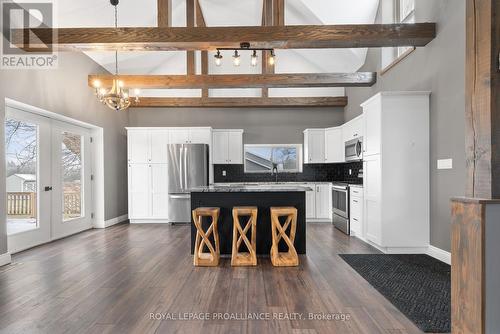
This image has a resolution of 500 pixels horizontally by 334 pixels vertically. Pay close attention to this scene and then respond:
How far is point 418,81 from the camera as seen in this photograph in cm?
411

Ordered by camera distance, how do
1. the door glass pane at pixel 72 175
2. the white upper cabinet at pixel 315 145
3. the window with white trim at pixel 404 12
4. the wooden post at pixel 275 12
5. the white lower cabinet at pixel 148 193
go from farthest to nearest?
the white upper cabinet at pixel 315 145
the white lower cabinet at pixel 148 193
the door glass pane at pixel 72 175
the wooden post at pixel 275 12
the window with white trim at pixel 404 12

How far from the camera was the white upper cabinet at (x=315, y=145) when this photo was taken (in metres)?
6.80

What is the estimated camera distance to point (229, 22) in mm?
6434

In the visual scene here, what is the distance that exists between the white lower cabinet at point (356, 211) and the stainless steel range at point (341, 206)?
0.10m

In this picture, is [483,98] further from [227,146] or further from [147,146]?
[147,146]

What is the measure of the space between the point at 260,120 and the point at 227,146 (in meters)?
1.12

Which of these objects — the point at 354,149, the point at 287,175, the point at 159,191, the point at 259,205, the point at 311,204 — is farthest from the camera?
the point at 287,175

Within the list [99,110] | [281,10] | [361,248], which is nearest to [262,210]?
[361,248]

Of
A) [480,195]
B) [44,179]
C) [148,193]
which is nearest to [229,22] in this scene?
[148,193]

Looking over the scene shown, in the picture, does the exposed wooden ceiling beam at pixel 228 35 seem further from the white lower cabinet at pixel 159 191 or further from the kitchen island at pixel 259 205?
the white lower cabinet at pixel 159 191

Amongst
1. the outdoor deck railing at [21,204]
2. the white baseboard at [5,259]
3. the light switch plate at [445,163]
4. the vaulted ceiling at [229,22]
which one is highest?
the vaulted ceiling at [229,22]

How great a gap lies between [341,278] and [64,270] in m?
3.12

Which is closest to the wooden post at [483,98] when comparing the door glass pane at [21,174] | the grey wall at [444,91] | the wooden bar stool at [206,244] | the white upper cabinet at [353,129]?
the grey wall at [444,91]

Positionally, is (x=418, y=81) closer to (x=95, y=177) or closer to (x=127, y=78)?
(x=127, y=78)
